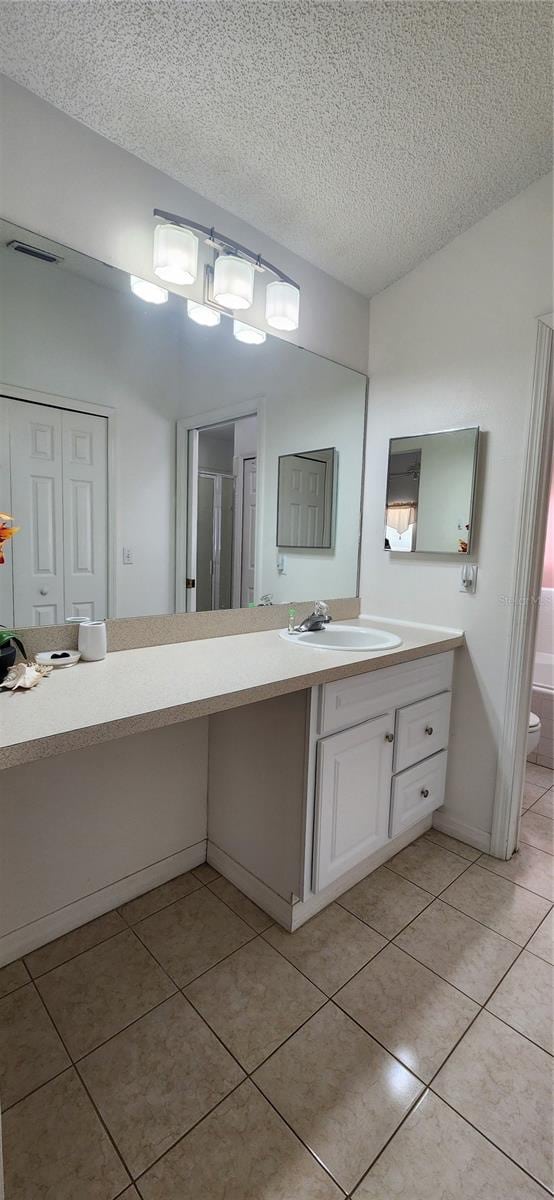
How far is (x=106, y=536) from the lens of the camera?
4.70ft

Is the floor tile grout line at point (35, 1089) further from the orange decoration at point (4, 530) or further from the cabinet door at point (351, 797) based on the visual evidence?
the orange decoration at point (4, 530)

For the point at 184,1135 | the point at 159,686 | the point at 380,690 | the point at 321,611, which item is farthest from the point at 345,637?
the point at 184,1135

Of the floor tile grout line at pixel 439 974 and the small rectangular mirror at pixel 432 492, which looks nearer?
the floor tile grout line at pixel 439 974

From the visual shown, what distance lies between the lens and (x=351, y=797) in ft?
5.15

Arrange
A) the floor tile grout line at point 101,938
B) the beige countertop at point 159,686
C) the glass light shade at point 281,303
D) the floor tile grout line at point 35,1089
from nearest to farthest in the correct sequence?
the beige countertop at point 159,686
the floor tile grout line at point 35,1089
the floor tile grout line at point 101,938
the glass light shade at point 281,303

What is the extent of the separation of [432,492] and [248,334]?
92 centimetres

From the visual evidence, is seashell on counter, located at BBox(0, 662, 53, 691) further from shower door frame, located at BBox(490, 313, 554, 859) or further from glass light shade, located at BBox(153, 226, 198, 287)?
shower door frame, located at BBox(490, 313, 554, 859)

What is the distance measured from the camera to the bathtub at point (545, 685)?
2.83 metres

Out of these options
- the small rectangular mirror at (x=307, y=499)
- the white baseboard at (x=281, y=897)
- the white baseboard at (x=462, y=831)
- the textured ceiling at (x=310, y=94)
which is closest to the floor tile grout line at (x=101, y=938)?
the white baseboard at (x=281, y=897)

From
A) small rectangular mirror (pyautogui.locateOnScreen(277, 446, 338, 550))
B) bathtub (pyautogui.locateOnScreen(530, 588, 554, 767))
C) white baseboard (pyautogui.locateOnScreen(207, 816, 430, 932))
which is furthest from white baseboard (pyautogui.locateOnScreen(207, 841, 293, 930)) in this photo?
bathtub (pyautogui.locateOnScreen(530, 588, 554, 767))

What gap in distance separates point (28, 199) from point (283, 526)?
1220 millimetres

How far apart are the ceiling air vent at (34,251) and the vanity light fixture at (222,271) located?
28cm

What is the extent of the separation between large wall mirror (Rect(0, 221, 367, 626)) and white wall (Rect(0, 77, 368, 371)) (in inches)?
2.0

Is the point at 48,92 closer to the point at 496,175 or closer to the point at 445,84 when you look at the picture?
the point at 445,84
